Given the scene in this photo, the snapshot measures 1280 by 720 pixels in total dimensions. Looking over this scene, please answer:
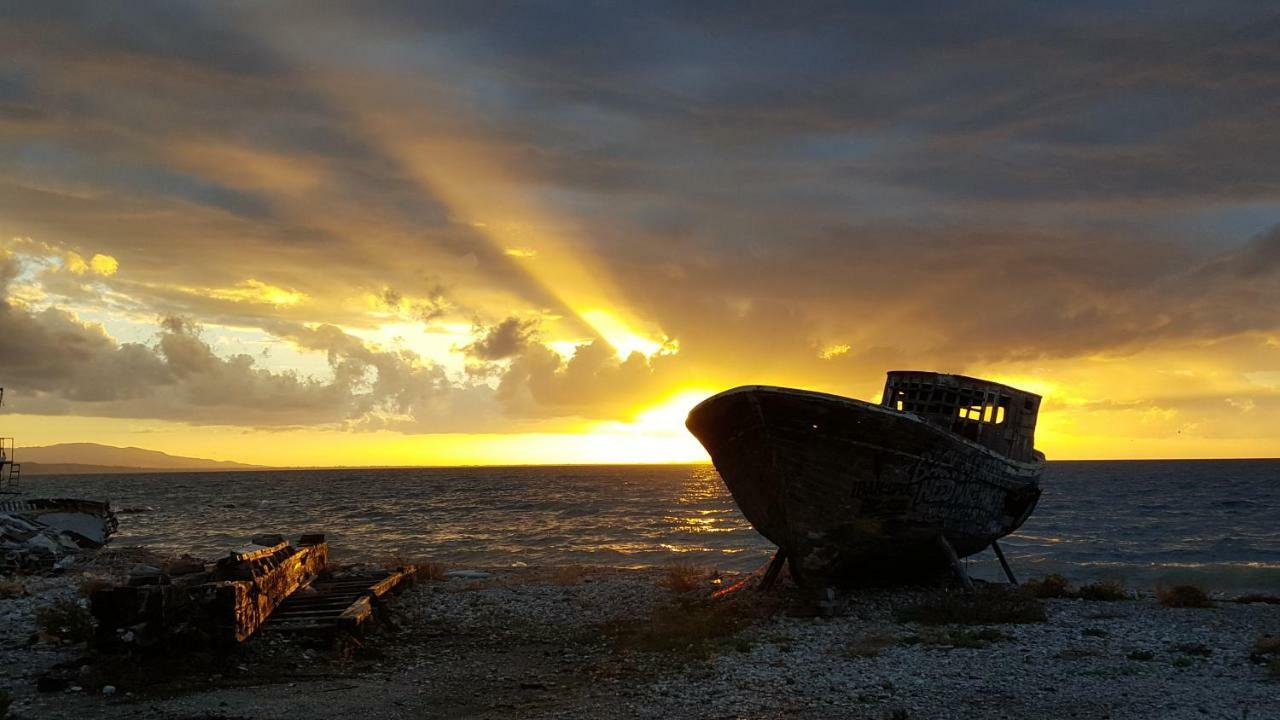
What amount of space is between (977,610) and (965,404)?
22.4 ft

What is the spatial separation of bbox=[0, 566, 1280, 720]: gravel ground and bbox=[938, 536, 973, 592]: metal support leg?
2039 mm

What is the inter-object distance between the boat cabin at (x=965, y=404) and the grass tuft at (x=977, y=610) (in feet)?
16.8

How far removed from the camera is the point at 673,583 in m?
23.3

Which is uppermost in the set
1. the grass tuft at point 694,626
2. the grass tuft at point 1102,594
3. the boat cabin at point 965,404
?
the boat cabin at point 965,404

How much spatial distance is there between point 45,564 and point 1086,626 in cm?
3395

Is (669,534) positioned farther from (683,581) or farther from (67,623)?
(67,623)

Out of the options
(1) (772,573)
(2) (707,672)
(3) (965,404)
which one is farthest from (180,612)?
(3) (965,404)

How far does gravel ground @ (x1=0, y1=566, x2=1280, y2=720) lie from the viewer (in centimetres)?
1112

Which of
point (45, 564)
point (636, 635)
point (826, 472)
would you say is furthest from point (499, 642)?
point (45, 564)

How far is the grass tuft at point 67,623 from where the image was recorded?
48.0 ft

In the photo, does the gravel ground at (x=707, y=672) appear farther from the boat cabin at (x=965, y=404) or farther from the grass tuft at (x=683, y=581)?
the boat cabin at (x=965, y=404)

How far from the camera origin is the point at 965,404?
878 inches

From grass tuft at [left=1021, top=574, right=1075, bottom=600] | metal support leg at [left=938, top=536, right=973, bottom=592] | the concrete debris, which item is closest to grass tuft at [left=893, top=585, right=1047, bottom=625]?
metal support leg at [left=938, top=536, right=973, bottom=592]

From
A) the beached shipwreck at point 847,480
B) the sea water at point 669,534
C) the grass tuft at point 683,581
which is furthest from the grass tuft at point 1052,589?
the sea water at point 669,534
